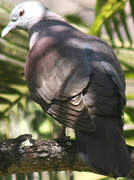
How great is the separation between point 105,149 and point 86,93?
34 centimetres

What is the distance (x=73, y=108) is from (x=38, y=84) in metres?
0.43

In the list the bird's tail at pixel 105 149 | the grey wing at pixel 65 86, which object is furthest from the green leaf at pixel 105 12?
the bird's tail at pixel 105 149

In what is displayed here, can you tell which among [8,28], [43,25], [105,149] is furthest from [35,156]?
[8,28]

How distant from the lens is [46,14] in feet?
11.2

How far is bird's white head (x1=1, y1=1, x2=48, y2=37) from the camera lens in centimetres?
341

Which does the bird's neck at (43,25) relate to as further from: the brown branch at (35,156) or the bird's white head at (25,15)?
the brown branch at (35,156)

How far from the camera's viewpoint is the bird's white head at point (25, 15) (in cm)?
341

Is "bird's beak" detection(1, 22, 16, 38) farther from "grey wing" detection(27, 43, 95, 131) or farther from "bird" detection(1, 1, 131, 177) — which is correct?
"grey wing" detection(27, 43, 95, 131)

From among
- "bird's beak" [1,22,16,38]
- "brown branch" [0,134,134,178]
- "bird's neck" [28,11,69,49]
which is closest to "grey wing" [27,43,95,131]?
"brown branch" [0,134,134,178]

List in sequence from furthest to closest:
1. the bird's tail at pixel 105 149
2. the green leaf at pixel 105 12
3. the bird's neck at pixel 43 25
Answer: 1. the green leaf at pixel 105 12
2. the bird's neck at pixel 43 25
3. the bird's tail at pixel 105 149

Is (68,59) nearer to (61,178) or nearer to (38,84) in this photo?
(38,84)

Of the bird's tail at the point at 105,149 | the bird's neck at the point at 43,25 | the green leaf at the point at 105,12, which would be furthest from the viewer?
the green leaf at the point at 105,12

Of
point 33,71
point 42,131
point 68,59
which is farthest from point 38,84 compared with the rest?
point 42,131

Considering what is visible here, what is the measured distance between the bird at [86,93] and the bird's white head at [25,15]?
0.75 metres
